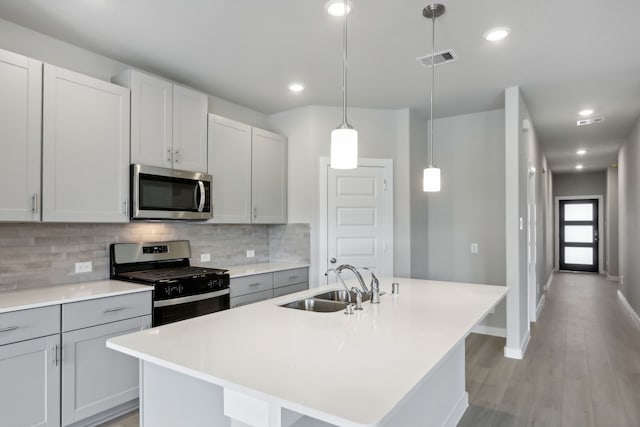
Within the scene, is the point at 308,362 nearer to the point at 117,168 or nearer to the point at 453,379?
the point at 453,379

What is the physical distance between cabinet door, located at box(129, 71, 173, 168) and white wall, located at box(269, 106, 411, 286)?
157cm

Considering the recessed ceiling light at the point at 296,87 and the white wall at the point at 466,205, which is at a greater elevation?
the recessed ceiling light at the point at 296,87

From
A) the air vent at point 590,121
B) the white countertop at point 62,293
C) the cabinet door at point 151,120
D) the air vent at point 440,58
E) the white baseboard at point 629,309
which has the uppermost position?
the air vent at point 590,121

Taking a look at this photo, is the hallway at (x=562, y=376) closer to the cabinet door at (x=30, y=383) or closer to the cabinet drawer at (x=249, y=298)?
the cabinet drawer at (x=249, y=298)

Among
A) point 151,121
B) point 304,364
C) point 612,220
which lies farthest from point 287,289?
point 612,220

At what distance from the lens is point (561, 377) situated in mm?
3318

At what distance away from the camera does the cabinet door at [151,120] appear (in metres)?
2.97

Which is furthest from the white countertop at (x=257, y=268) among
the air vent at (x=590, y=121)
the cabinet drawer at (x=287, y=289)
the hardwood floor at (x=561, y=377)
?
the air vent at (x=590, y=121)

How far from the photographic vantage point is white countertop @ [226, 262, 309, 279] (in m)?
3.58

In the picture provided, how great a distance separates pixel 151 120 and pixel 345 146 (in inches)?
75.9

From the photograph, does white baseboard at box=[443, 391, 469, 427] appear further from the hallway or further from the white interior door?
the white interior door

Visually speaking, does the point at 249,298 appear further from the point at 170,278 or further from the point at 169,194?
the point at 169,194

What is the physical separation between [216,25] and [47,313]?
2013mm

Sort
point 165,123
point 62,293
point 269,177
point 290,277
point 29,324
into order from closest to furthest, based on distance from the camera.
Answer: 1. point 29,324
2. point 62,293
3. point 165,123
4. point 290,277
5. point 269,177
